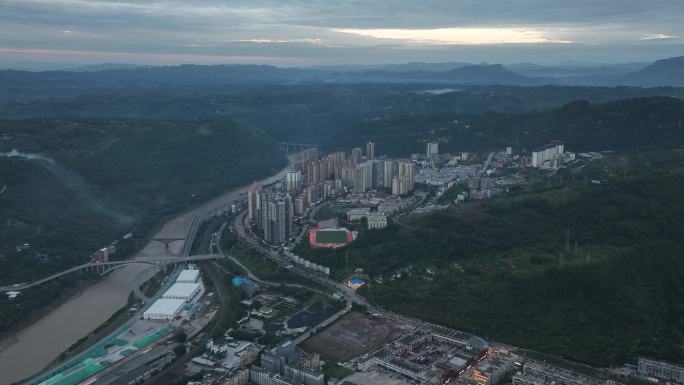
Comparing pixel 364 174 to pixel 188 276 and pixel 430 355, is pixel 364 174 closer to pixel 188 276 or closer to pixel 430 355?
pixel 188 276

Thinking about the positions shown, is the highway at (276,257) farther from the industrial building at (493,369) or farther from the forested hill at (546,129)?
the forested hill at (546,129)

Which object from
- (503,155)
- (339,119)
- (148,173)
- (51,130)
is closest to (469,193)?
(503,155)

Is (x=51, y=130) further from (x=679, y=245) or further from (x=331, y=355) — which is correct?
(x=679, y=245)

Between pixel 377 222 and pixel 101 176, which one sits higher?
pixel 101 176

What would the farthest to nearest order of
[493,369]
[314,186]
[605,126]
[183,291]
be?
[605,126], [314,186], [183,291], [493,369]

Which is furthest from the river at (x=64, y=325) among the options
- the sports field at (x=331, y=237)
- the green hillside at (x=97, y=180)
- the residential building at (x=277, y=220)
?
the sports field at (x=331, y=237)

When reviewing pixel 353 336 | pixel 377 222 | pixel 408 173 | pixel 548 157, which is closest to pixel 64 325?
pixel 353 336
